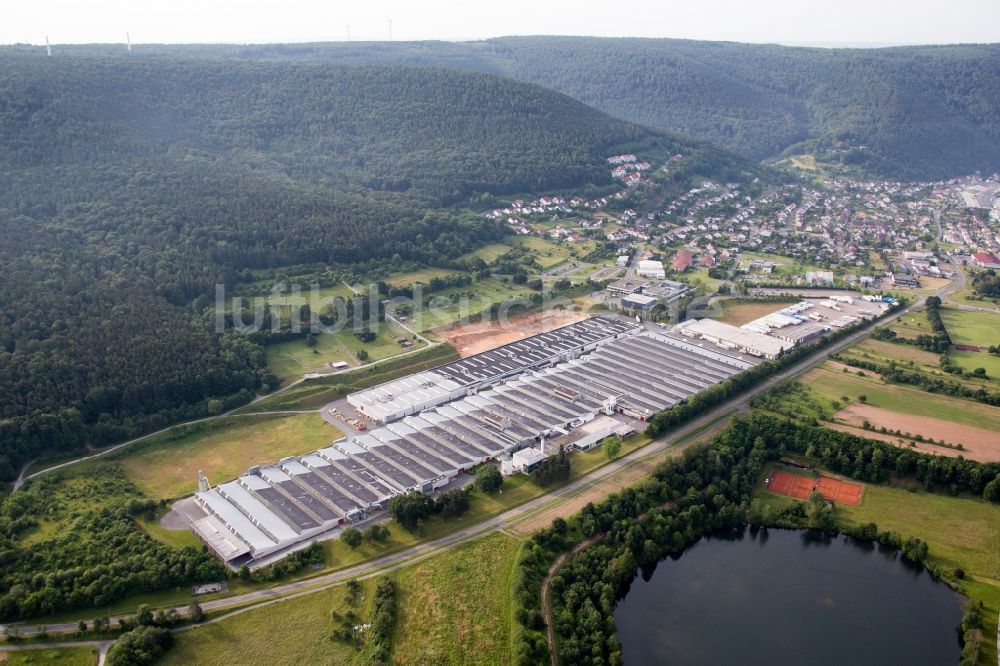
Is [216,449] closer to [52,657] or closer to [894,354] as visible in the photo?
[52,657]

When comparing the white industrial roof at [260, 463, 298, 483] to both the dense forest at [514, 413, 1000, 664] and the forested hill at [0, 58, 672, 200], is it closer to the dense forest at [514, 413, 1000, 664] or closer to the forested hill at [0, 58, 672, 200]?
the dense forest at [514, 413, 1000, 664]

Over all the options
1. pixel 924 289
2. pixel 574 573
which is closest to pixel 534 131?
pixel 924 289

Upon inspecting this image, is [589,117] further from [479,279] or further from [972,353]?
[972,353]

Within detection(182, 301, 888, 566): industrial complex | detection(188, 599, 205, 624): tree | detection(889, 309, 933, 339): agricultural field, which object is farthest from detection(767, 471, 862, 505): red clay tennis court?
detection(188, 599, 205, 624): tree

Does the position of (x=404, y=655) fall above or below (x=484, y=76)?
below

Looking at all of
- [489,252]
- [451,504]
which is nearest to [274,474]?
[451,504]

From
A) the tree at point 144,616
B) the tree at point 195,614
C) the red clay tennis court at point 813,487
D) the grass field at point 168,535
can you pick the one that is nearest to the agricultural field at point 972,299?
the red clay tennis court at point 813,487
